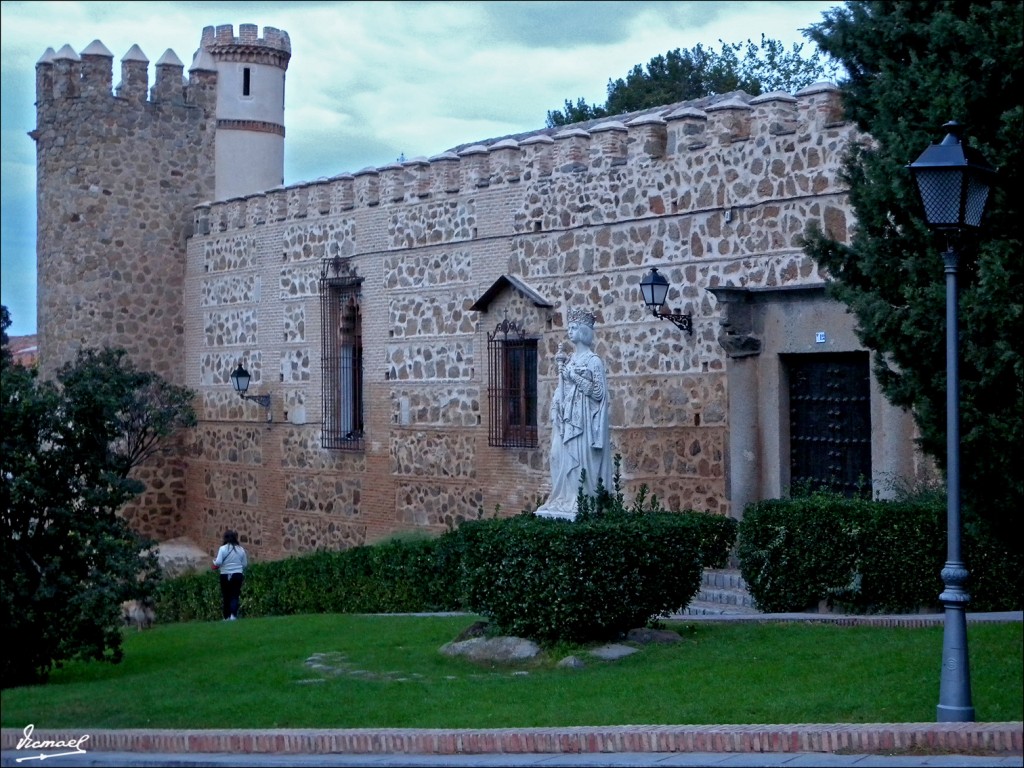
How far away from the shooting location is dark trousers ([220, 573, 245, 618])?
63.1 feet

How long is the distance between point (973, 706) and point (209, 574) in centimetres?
1576

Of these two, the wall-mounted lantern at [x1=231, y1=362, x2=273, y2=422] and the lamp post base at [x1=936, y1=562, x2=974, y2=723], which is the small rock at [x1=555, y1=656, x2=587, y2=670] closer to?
the lamp post base at [x1=936, y1=562, x2=974, y2=723]

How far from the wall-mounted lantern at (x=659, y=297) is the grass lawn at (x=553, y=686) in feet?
17.9

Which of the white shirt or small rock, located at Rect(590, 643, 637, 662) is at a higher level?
the white shirt

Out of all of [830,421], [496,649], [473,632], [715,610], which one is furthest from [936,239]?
[830,421]

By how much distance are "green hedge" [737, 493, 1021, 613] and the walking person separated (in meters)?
7.81

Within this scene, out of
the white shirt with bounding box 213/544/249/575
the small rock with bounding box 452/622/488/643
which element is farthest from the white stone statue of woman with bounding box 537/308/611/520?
the white shirt with bounding box 213/544/249/575

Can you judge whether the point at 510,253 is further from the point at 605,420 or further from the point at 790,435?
the point at 605,420

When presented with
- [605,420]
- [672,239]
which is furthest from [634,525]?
[672,239]

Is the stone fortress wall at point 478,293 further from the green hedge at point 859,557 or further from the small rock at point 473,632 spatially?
Answer: the small rock at point 473,632

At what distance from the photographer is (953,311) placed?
8555 mm

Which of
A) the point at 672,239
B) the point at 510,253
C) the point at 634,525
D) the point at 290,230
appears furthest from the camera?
the point at 290,230

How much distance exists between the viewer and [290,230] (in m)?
25.4

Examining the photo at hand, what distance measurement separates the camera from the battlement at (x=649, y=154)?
1655 centimetres
